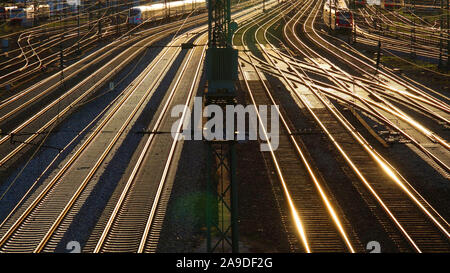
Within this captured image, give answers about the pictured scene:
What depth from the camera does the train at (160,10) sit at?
55.5 m

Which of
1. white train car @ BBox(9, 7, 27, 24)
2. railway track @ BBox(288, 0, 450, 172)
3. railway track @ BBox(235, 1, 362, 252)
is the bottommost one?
railway track @ BBox(235, 1, 362, 252)

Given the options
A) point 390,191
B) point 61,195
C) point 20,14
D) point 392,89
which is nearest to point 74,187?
point 61,195

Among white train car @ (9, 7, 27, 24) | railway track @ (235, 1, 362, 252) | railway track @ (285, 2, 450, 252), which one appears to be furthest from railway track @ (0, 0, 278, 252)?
white train car @ (9, 7, 27, 24)

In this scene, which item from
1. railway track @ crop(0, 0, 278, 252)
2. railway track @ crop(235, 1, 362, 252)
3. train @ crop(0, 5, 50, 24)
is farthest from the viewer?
train @ crop(0, 5, 50, 24)

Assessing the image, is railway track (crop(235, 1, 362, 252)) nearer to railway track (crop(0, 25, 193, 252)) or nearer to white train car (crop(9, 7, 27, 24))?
railway track (crop(0, 25, 193, 252))

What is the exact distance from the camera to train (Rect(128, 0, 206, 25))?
55531 millimetres

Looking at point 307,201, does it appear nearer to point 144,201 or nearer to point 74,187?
point 144,201

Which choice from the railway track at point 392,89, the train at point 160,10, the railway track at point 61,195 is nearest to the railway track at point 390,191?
the railway track at point 392,89

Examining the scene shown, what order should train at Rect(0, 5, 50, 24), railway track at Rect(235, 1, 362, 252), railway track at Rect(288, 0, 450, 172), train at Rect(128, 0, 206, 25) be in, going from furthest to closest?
train at Rect(128, 0, 206, 25) → train at Rect(0, 5, 50, 24) → railway track at Rect(288, 0, 450, 172) → railway track at Rect(235, 1, 362, 252)

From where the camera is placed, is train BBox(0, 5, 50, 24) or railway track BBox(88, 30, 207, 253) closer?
railway track BBox(88, 30, 207, 253)

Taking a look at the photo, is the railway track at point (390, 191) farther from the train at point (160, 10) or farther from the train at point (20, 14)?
the train at point (20, 14)

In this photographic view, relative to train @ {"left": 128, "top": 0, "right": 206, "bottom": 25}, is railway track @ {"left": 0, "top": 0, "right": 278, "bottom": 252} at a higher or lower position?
lower

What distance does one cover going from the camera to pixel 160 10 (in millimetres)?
61562
